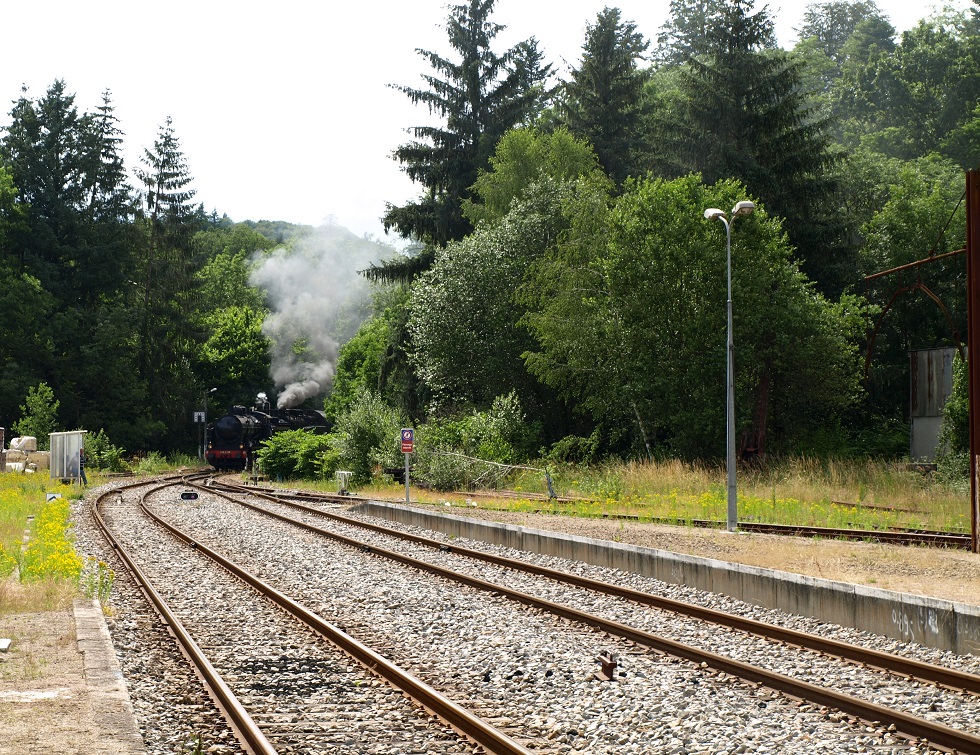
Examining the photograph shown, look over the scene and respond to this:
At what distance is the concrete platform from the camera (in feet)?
23.7

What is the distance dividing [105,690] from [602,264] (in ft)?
103

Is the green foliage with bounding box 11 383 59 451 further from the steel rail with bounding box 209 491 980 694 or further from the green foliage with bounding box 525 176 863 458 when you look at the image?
the steel rail with bounding box 209 491 980 694

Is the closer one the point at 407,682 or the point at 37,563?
the point at 407,682

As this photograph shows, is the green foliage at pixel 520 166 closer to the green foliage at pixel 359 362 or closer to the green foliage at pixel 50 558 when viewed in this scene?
the green foliage at pixel 359 362

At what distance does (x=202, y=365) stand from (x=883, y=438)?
197 ft

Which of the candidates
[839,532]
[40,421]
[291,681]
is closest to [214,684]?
[291,681]

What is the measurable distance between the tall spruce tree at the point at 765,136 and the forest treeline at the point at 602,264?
0.10 metres

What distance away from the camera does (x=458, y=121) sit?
54.6 m

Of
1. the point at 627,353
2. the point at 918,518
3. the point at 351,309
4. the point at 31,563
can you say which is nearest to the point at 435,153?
the point at 627,353

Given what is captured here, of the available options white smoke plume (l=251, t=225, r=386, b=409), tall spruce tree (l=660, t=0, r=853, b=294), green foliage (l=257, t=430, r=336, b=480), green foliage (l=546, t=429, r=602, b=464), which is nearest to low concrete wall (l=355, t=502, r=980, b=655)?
green foliage (l=546, t=429, r=602, b=464)

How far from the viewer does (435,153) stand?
54.4 m

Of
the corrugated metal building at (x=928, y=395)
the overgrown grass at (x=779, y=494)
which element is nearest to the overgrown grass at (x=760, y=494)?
the overgrown grass at (x=779, y=494)

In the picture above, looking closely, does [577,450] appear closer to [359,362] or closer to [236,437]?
[236,437]

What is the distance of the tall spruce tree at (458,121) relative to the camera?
5416cm
